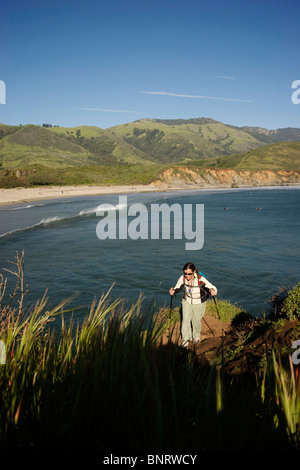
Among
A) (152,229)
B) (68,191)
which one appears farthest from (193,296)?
(68,191)

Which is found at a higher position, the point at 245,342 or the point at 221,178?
the point at 221,178

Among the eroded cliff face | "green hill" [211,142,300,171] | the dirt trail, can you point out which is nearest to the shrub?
the dirt trail

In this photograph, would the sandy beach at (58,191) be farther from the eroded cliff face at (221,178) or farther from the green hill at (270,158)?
the green hill at (270,158)

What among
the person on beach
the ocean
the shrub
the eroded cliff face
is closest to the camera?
the shrub

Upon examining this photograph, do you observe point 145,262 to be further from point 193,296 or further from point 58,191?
point 58,191

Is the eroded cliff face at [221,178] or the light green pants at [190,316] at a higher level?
the eroded cliff face at [221,178]

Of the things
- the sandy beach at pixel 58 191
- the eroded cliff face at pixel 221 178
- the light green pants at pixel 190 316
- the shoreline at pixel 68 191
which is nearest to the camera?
the light green pants at pixel 190 316

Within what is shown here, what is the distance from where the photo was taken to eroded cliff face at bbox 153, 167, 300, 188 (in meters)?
101

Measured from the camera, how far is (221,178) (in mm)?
112938

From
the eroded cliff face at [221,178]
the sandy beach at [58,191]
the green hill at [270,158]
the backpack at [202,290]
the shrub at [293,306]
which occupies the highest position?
the green hill at [270,158]

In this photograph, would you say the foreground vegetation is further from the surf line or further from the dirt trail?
the surf line

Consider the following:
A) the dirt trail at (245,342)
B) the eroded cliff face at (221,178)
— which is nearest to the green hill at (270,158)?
the eroded cliff face at (221,178)

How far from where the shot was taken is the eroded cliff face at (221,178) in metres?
101

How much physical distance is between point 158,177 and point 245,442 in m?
101
